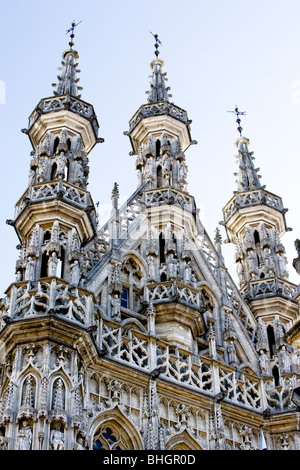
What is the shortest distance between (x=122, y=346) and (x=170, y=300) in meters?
2.56

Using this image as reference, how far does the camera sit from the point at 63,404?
20.1 meters

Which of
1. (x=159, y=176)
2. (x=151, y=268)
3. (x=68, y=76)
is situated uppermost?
(x=68, y=76)

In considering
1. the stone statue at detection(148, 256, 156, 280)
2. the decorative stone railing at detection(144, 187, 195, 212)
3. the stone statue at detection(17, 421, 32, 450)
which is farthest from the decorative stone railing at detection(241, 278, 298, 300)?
the stone statue at detection(17, 421, 32, 450)

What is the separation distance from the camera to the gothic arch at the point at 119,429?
Result: 21547mm

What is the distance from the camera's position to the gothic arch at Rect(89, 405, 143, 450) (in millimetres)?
21547

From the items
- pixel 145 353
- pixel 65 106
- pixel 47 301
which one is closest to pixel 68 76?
pixel 65 106

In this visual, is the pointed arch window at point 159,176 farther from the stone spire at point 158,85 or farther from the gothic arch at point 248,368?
the gothic arch at point 248,368

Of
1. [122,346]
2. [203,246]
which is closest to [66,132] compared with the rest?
[203,246]

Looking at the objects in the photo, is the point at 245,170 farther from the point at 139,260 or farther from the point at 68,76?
the point at 139,260

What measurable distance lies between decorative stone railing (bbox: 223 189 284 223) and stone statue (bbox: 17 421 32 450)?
15021 mm

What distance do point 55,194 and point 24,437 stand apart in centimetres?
816

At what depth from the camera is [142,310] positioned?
2533 centimetres

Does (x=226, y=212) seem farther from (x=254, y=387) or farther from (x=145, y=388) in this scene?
(x=145, y=388)

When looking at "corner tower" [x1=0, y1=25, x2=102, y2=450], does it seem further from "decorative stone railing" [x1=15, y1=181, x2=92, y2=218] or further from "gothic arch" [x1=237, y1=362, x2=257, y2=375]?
"gothic arch" [x1=237, y1=362, x2=257, y2=375]
